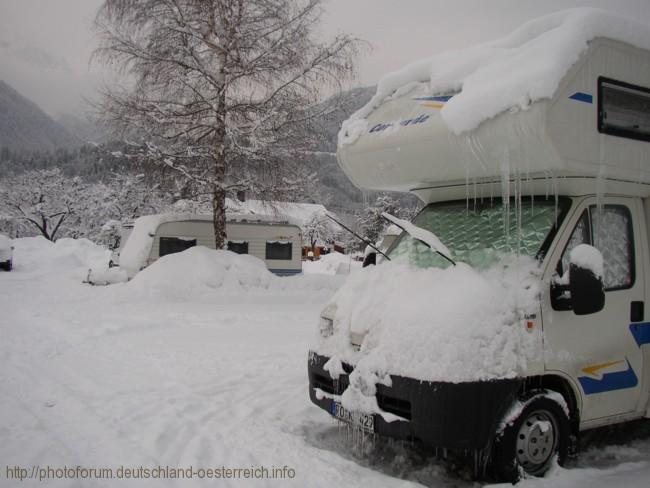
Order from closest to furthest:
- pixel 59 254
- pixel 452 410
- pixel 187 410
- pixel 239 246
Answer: pixel 452 410, pixel 187 410, pixel 239 246, pixel 59 254

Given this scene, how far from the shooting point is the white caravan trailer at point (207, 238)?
1691 cm

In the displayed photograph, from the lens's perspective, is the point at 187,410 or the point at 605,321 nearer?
the point at 605,321

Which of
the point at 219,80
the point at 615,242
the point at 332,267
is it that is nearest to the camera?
the point at 615,242

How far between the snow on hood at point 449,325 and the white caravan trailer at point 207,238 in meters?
13.6

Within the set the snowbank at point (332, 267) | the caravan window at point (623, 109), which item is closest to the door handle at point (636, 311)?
the caravan window at point (623, 109)

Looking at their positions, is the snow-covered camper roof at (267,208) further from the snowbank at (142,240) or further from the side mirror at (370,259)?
the side mirror at (370,259)

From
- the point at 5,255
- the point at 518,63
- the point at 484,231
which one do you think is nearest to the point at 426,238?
the point at 484,231

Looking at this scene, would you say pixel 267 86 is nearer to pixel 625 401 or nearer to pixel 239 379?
pixel 239 379

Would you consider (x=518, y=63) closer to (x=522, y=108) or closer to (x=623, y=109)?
A: (x=522, y=108)

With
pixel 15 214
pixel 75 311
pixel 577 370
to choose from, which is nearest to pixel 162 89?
pixel 75 311

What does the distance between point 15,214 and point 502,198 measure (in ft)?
206

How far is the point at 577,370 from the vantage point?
410 centimetres

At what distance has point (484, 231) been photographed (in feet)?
15.1

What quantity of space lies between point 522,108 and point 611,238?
147 centimetres
